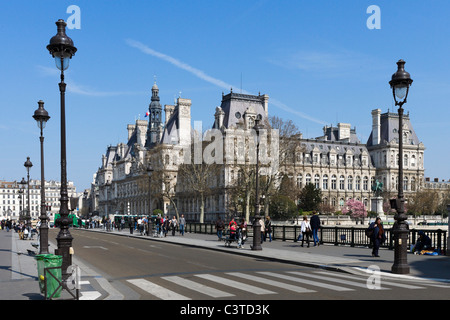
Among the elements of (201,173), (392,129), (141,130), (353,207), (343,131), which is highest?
(141,130)

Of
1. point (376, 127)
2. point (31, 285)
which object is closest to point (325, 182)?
point (376, 127)

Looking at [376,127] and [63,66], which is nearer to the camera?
[63,66]

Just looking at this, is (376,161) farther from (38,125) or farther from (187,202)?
(38,125)

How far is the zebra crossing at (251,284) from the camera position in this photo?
39.5ft

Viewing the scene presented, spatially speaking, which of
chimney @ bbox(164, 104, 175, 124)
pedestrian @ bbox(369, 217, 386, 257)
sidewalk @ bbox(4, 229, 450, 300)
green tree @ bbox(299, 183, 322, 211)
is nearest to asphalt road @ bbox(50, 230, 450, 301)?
sidewalk @ bbox(4, 229, 450, 300)

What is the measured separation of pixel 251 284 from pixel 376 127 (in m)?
108

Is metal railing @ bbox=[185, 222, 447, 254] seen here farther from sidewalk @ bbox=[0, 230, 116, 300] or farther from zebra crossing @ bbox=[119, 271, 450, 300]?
sidewalk @ bbox=[0, 230, 116, 300]

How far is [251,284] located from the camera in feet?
44.1

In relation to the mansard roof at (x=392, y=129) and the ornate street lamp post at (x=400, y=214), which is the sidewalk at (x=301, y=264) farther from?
the mansard roof at (x=392, y=129)

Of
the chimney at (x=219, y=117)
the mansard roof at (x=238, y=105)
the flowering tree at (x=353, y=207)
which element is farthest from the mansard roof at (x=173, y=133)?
the flowering tree at (x=353, y=207)

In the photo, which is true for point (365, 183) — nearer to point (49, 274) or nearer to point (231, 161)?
point (231, 161)

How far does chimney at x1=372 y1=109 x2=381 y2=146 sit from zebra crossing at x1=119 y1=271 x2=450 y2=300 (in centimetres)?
10399

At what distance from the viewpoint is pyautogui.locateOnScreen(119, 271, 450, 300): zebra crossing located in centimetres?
1205
